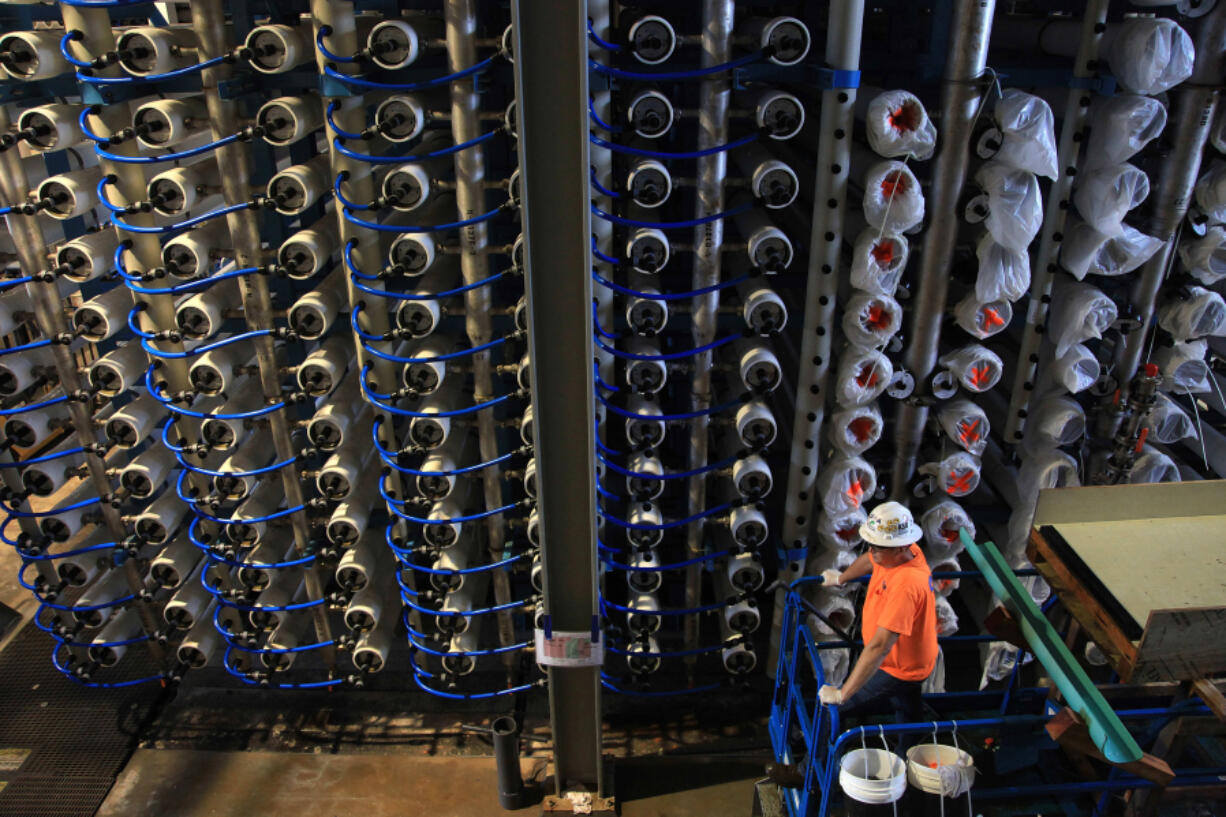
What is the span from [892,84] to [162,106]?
10.3 feet

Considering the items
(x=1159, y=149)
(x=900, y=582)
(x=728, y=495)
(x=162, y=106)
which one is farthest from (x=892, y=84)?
(x=162, y=106)

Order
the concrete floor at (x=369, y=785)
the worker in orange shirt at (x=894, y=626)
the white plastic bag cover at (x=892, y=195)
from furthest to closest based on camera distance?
the concrete floor at (x=369, y=785) < the white plastic bag cover at (x=892, y=195) < the worker in orange shirt at (x=894, y=626)

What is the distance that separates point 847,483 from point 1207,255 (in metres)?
1.76

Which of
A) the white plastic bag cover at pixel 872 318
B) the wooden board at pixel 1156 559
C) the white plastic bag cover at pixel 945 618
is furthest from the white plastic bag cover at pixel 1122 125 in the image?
the white plastic bag cover at pixel 945 618

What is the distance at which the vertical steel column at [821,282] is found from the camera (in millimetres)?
3564

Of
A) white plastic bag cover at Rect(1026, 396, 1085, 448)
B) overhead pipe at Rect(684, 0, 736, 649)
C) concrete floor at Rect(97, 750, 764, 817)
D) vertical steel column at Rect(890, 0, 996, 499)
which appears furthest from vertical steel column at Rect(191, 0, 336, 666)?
white plastic bag cover at Rect(1026, 396, 1085, 448)

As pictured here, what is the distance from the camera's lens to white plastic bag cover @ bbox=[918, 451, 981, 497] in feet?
13.7

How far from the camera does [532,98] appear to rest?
3066 mm

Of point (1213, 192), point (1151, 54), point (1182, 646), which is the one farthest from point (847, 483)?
point (1151, 54)

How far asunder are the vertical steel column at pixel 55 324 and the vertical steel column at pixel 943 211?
3.71 m

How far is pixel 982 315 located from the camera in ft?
13.0

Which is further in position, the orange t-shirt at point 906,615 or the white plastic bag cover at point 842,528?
the white plastic bag cover at point 842,528

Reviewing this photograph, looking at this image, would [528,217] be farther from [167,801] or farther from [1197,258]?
[167,801]

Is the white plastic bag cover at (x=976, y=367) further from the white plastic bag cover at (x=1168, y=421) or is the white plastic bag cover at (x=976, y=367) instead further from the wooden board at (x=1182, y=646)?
the wooden board at (x=1182, y=646)
